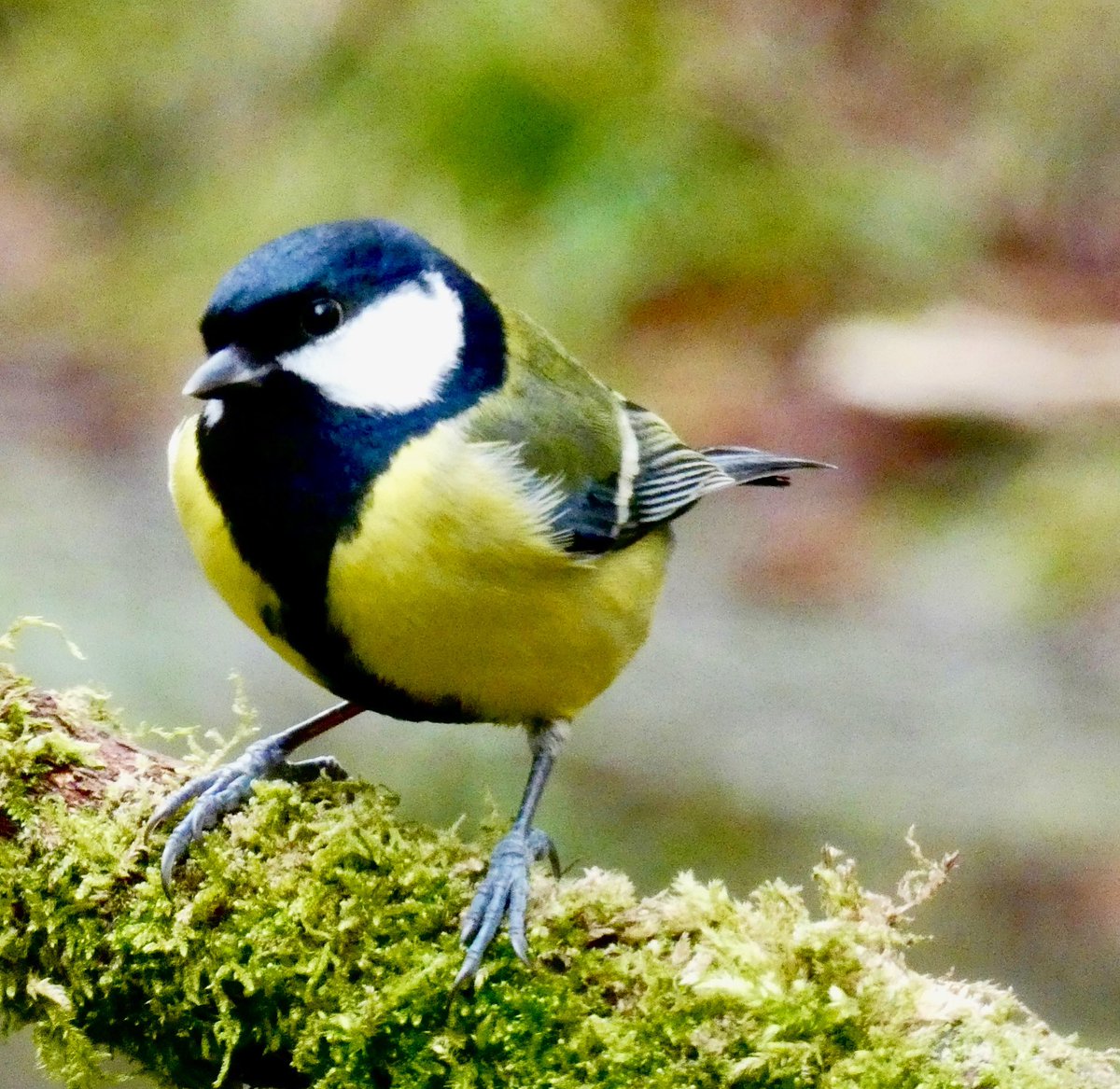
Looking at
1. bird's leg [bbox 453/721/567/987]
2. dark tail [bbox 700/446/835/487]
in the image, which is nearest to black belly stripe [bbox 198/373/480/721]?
bird's leg [bbox 453/721/567/987]

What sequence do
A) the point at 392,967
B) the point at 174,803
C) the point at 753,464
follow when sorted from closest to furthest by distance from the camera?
the point at 392,967 → the point at 174,803 → the point at 753,464

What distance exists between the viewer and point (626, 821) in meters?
3.56

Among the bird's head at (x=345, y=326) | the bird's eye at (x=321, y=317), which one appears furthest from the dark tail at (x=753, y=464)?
the bird's eye at (x=321, y=317)

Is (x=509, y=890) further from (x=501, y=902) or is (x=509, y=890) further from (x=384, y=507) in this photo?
(x=384, y=507)

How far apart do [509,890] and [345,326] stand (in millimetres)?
661

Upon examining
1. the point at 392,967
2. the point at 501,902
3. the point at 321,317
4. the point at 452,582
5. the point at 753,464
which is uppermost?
the point at 753,464

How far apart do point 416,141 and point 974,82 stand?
79.0 inches

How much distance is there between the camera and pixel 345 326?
1794mm

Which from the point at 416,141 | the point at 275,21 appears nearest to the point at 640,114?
the point at 416,141

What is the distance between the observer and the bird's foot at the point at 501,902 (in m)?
1.49

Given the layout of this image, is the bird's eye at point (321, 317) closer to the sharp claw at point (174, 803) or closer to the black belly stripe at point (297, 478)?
the black belly stripe at point (297, 478)

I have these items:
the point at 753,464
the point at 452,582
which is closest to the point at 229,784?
the point at 452,582

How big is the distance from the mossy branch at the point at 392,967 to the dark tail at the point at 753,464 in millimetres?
999

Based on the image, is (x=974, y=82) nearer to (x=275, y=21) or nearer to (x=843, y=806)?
(x=275, y=21)
